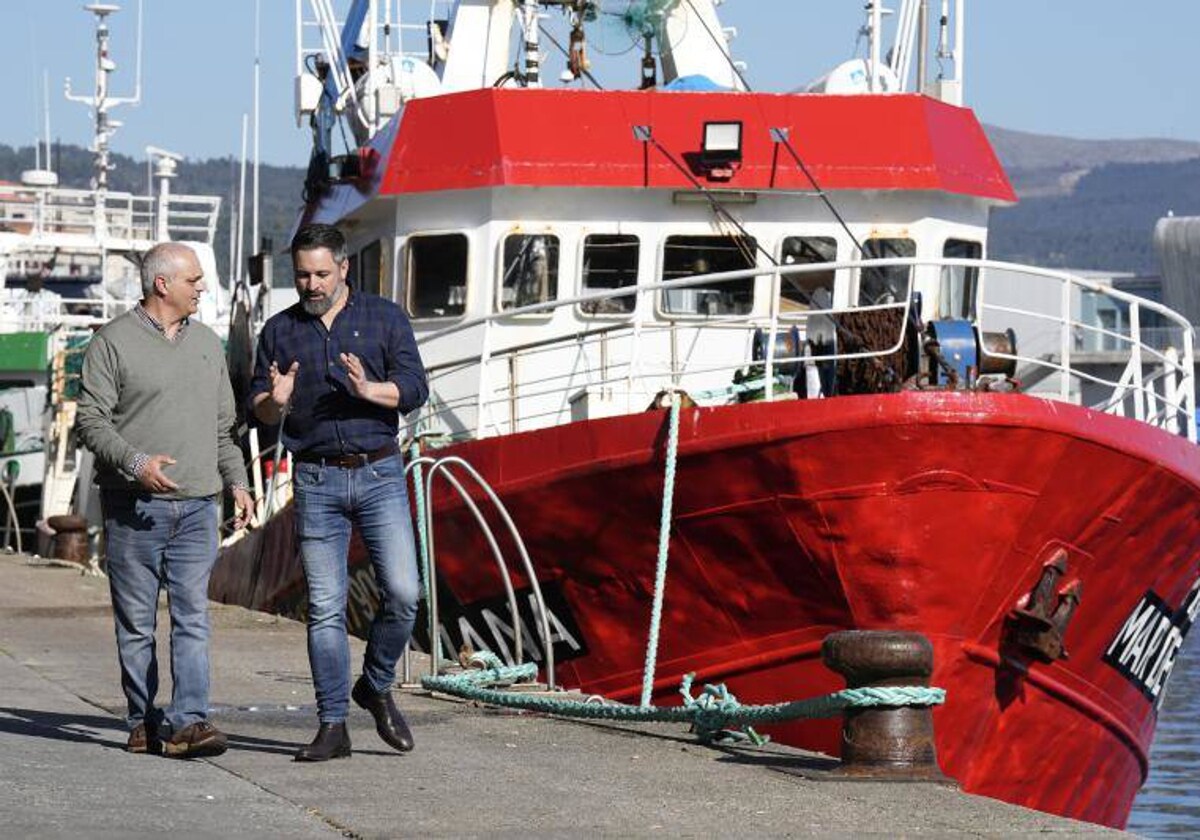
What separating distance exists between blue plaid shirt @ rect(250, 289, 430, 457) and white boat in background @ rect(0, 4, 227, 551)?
51.5 ft

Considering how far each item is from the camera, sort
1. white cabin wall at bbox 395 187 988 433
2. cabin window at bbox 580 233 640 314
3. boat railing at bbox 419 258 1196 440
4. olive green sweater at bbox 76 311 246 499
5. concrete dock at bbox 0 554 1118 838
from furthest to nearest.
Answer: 1. cabin window at bbox 580 233 640 314
2. white cabin wall at bbox 395 187 988 433
3. boat railing at bbox 419 258 1196 440
4. olive green sweater at bbox 76 311 246 499
5. concrete dock at bbox 0 554 1118 838

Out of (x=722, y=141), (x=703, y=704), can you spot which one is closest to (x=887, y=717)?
(x=703, y=704)

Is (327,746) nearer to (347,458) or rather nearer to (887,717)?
(347,458)

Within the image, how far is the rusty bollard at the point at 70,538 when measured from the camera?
19969 millimetres

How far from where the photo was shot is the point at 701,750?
25.6 feet

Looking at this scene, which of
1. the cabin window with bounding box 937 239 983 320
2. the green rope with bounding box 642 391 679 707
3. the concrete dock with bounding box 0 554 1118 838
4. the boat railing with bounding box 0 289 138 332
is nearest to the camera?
the concrete dock with bounding box 0 554 1118 838

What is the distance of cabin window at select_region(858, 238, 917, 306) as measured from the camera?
12250mm

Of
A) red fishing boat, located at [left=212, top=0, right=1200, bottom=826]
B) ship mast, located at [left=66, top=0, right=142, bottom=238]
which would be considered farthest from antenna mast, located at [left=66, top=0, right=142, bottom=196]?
red fishing boat, located at [left=212, top=0, right=1200, bottom=826]

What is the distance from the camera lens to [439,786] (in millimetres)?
6766

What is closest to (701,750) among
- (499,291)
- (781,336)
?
(781,336)

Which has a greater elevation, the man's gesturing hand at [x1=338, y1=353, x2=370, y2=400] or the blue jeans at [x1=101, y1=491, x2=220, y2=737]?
the man's gesturing hand at [x1=338, y1=353, x2=370, y2=400]

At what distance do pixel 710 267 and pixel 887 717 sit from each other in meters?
5.56

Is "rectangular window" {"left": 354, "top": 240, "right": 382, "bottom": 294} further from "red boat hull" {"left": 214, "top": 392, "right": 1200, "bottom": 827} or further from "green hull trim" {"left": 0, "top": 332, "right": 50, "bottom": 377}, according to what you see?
"green hull trim" {"left": 0, "top": 332, "right": 50, "bottom": 377}

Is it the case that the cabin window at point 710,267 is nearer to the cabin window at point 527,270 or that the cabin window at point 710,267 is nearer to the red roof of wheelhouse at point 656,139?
the red roof of wheelhouse at point 656,139
